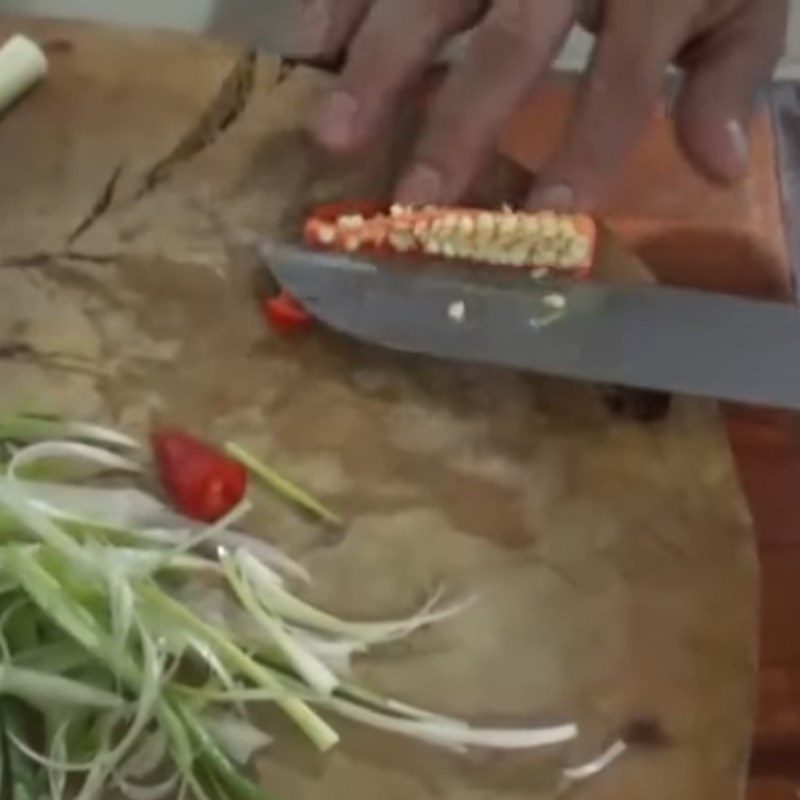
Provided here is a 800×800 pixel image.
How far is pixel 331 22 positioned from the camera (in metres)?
1.00

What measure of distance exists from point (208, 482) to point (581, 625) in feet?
0.55

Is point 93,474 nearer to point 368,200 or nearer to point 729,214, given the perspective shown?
point 368,200

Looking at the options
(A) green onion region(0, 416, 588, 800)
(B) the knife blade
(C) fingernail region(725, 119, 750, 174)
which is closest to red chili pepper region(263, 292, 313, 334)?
(B) the knife blade

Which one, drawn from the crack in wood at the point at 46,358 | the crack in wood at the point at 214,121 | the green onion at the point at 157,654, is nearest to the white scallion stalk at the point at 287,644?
the green onion at the point at 157,654

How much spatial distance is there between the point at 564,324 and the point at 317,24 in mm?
204

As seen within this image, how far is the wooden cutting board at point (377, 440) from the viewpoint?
2.70ft

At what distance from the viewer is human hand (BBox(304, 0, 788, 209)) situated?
37.1 inches

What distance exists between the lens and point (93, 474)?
0.88 m

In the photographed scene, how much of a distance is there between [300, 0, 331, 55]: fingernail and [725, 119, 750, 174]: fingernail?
0.66 ft

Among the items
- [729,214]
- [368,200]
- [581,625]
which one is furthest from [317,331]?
[729,214]

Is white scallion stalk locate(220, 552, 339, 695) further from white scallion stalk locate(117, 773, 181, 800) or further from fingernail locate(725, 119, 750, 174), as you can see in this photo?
fingernail locate(725, 119, 750, 174)

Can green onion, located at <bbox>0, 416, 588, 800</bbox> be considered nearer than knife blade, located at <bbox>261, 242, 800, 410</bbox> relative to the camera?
Yes

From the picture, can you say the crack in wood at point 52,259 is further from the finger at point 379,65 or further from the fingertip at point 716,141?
the fingertip at point 716,141

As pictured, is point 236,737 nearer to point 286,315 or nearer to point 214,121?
point 286,315
